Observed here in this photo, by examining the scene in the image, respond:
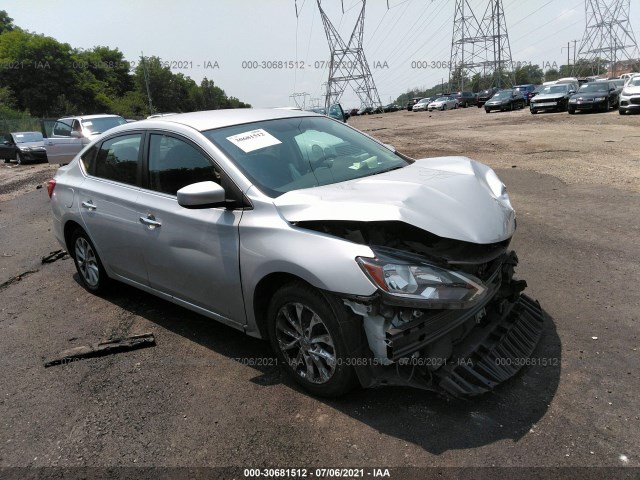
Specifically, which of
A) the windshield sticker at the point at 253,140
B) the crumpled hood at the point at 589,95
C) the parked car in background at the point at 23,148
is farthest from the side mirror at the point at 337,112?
the windshield sticker at the point at 253,140

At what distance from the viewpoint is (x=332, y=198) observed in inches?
126

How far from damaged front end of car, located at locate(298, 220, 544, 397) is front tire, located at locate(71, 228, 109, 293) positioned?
115 inches

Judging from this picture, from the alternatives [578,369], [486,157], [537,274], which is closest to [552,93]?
[486,157]

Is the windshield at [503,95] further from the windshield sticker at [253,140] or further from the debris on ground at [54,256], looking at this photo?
the windshield sticker at [253,140]

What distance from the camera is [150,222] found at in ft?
13.3

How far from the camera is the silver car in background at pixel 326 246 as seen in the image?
113 inches

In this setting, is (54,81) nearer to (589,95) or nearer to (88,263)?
(589,95)

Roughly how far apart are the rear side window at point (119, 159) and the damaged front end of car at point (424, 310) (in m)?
2.11

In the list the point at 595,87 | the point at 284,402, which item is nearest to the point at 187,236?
the point at 284,402

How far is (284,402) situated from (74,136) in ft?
48.6

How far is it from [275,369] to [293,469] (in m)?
1.03

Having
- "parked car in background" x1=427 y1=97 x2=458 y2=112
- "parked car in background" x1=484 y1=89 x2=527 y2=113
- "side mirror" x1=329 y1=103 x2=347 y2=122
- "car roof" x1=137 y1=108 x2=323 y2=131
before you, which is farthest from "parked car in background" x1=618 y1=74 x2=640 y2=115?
"parked car in background" x1=427 y1=97 x2=458 y2=112

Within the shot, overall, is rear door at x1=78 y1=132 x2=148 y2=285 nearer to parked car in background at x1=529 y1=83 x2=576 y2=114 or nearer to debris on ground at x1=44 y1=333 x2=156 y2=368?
debris on ground at x1=44 y1=333 x2=156 y2=368

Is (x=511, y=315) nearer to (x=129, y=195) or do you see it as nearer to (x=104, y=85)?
(x=129, y=195)
